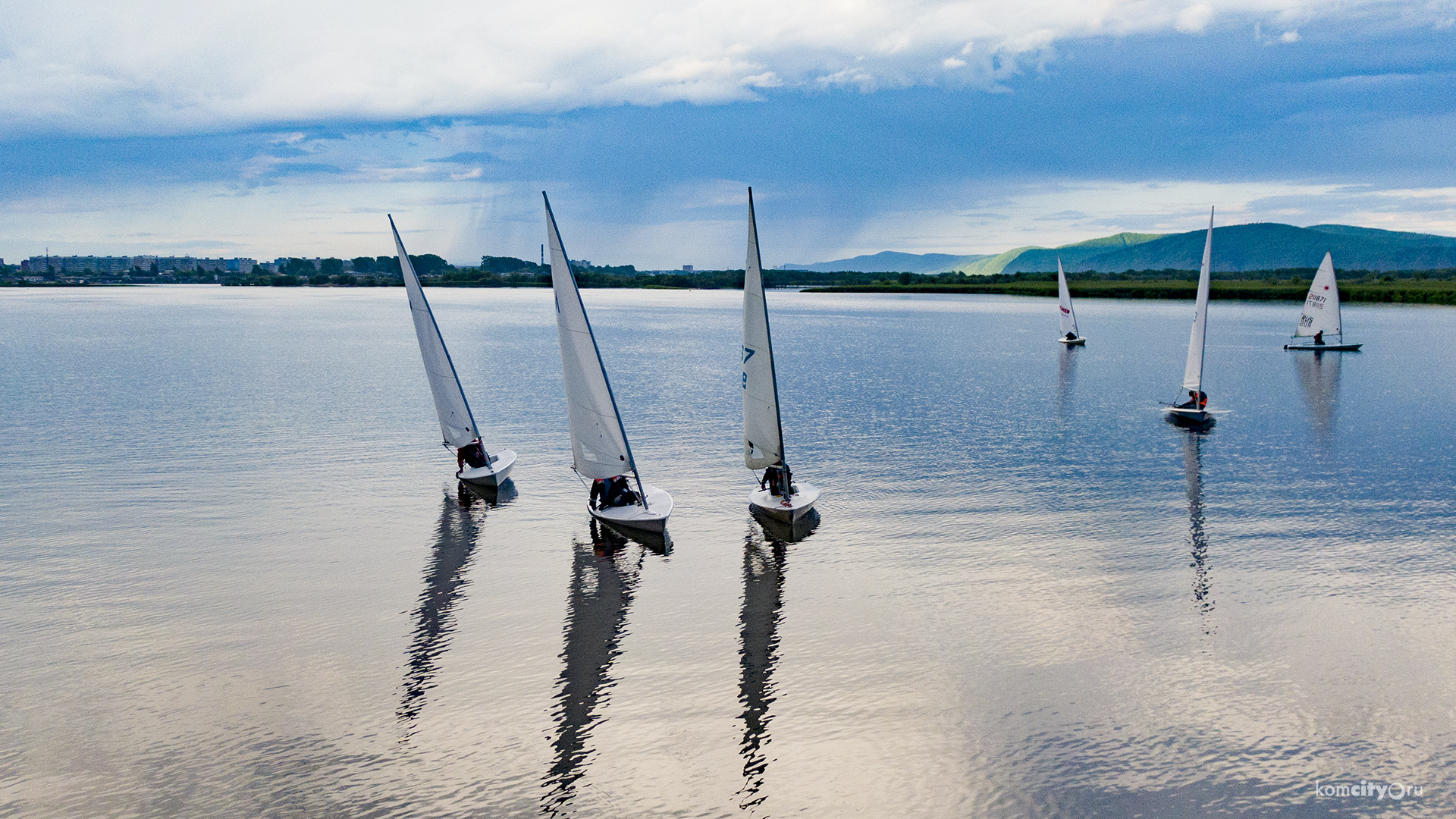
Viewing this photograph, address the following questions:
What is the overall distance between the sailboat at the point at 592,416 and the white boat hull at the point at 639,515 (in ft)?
0.07

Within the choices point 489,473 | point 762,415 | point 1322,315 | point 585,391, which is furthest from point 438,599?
point 1322,315

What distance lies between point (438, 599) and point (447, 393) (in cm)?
1398

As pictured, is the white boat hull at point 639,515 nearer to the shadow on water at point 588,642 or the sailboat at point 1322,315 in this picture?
the shadow on water at point 588,642

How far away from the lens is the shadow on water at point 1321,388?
47250 millimetres

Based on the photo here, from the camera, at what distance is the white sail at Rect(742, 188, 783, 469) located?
28453 millimetres

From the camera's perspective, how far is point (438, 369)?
35.4 metres

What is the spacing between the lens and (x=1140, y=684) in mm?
18328

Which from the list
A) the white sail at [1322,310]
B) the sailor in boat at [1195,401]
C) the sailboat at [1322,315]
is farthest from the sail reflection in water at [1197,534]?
the white sail at [1322,310]

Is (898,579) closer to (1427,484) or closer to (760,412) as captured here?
(760,412)

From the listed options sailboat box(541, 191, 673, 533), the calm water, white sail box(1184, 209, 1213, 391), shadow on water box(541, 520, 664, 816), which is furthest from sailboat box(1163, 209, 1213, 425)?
shadow on water box(541, 520, 664, 816)

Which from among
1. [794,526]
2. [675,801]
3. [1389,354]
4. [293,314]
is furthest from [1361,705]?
[293,314]

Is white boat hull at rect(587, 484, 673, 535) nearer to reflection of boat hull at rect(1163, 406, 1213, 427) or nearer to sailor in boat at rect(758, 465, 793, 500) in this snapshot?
sailor in boat at rect(758, 465, 793, 500)

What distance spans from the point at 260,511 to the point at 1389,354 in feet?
310

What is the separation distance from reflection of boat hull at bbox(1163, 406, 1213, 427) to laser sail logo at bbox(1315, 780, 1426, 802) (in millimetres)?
36881
